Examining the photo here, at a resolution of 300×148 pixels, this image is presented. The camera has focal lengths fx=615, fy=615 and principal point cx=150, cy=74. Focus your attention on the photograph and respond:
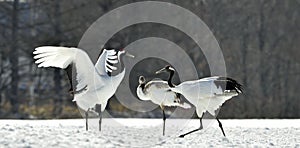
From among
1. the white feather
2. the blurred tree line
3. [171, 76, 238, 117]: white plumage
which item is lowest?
[171, 76, 238, 117]: white plumage

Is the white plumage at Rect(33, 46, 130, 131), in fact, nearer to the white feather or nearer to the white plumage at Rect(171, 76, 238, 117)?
the white feather

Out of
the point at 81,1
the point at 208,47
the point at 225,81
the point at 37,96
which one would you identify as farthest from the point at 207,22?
the point at 225,81

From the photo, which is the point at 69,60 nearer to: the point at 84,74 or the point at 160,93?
the point at 84,74

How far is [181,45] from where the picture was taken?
21734mm

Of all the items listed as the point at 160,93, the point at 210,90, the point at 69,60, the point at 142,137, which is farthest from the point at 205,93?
the point at 69,60

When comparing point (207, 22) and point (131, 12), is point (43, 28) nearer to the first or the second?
point (131, 12)

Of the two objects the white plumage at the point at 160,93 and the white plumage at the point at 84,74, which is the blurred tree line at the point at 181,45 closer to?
the white plumage at the point at 160,93

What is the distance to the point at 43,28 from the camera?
2155cm

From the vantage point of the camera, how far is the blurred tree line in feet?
68.4

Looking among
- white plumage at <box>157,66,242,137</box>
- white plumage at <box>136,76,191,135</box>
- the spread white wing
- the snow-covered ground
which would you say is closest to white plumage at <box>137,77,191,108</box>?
white plumage at <box>136,76,191,135</box>

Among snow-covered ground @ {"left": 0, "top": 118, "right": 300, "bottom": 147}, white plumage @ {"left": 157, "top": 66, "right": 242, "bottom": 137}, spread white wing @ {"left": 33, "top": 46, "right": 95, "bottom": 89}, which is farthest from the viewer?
spread white wing @ {"left": 33, "top": 46, "right": 95, "bottom": 89}

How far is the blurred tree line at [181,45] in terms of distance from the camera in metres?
20.9

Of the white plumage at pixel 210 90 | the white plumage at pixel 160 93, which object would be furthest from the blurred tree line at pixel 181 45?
the white plumage at pixel 210 90

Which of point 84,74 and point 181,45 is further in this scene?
point 181,45
